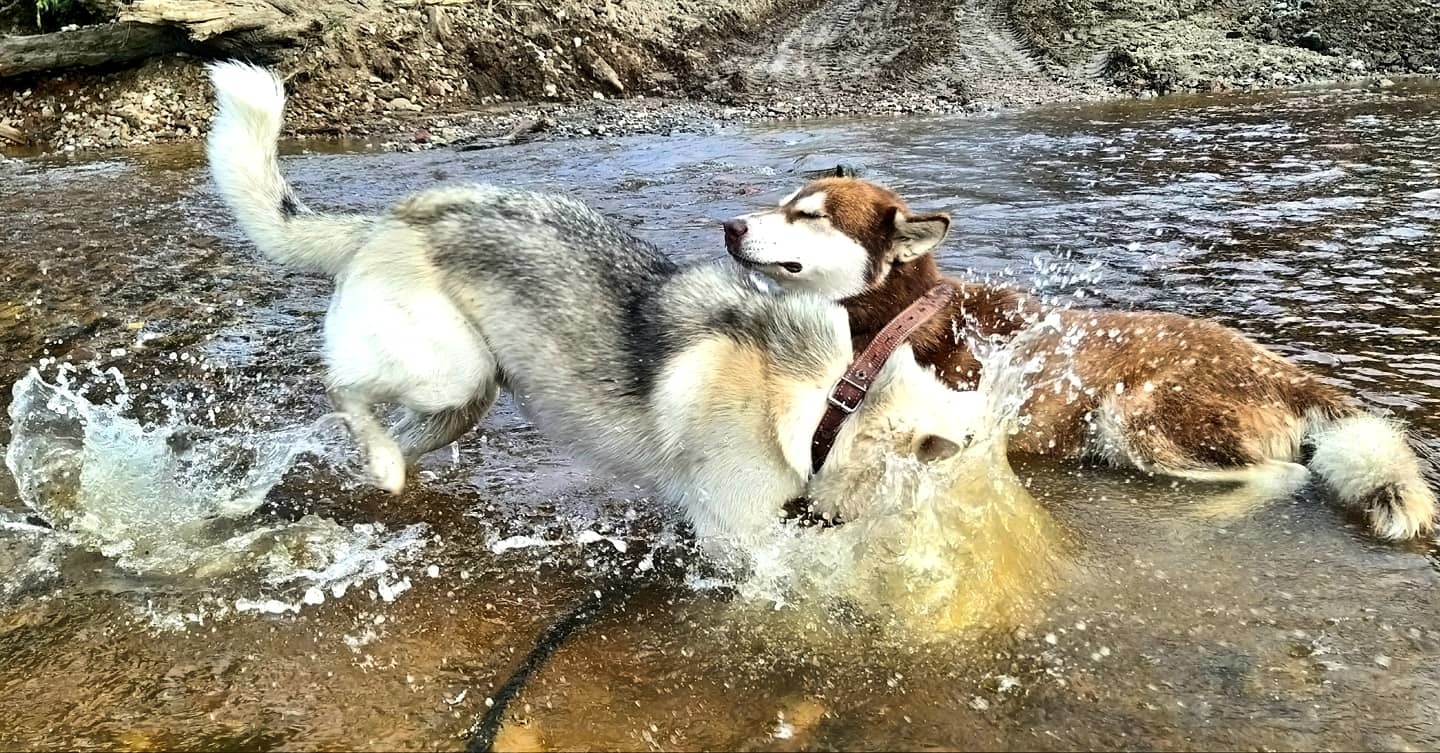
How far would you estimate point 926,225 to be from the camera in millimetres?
3973

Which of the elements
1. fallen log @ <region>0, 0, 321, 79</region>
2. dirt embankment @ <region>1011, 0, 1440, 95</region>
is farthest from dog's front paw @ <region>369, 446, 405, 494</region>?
dirt embankment @ <region>1011, 0, 1440, 95</region>

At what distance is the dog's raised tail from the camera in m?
3.37

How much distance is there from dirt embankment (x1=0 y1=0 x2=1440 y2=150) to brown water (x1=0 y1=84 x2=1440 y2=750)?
6.76 meters

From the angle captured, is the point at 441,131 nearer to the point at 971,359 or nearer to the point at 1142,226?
the point at 1142,226

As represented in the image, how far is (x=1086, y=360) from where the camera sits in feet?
13.2

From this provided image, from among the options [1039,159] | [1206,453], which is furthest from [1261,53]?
[1206,453]

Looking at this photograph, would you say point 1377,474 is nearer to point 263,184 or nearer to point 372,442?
point 372,442

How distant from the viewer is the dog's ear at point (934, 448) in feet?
9.06

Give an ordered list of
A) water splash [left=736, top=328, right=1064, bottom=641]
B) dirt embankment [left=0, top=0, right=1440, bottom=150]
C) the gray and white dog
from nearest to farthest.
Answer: water splash [left=736, top=328, right=1064, bottom=641]
the gray and white dog
dirt embankment [left=0, top=0, right=1440, bottom=150]

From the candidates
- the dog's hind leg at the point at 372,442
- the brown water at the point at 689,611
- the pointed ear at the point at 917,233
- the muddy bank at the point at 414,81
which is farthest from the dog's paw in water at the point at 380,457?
the muddy bank at the point at 414,81

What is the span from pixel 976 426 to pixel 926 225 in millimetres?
1291

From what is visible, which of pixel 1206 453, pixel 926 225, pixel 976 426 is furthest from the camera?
pixel 926 225

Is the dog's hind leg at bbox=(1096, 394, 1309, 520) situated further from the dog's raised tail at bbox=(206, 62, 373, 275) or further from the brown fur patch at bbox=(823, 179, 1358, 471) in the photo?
the dog's raised tail at bbox=(206, 62, 373, 275)

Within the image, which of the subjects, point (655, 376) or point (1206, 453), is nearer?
point (655, 376)
